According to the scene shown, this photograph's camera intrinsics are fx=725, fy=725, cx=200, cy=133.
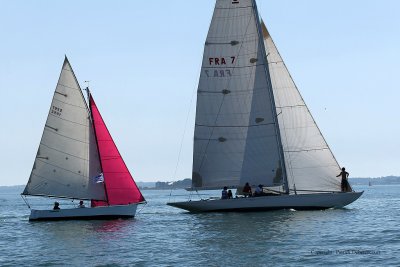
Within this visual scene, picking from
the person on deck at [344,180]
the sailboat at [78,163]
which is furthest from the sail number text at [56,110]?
the person on deck at [344,180]

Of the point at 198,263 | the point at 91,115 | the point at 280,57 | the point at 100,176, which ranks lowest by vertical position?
the point at 198,263

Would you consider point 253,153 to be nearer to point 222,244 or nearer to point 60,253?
point 222,244

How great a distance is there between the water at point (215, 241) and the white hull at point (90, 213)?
0.56 meters

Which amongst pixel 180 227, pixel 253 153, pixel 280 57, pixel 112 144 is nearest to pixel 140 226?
pixel 180 227

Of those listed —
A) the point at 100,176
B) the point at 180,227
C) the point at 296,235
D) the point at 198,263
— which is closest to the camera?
the point at 198,263

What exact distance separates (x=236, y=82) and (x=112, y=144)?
961 cm

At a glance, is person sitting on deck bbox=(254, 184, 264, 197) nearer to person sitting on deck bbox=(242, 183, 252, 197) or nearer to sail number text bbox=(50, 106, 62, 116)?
person sitting on deck bbox=(242, 183, 252, 197)

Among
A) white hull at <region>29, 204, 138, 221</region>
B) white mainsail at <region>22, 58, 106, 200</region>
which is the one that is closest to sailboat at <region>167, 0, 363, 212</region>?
white hull at <region>29, 204, 138, 221</region>

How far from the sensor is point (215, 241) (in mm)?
35969

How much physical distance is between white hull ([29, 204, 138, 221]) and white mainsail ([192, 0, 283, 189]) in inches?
275

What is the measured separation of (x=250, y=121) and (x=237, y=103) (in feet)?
5.04

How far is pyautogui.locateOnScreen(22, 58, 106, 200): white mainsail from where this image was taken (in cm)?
4747

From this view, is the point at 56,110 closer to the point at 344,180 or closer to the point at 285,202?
the point at 285,202

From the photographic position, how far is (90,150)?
158 feet
